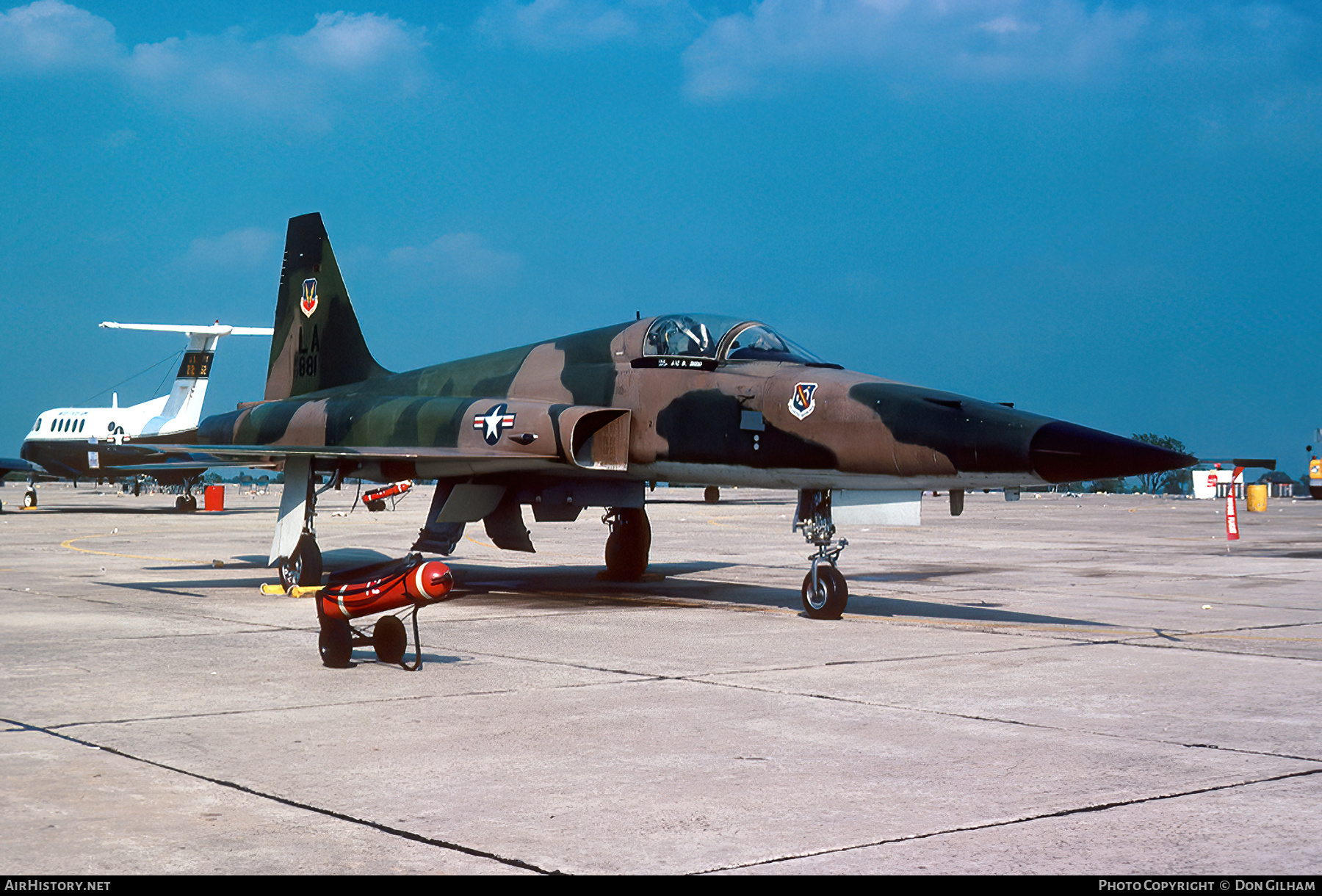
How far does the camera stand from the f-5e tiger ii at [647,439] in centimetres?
1046

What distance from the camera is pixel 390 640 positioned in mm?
8844

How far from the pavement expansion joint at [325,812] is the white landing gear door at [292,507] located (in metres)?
8.25

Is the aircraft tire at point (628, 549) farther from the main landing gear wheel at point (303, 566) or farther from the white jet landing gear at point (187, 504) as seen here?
the white jet landing gear at point (187, 504)

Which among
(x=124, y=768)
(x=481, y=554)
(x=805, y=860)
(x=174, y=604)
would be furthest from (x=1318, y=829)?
(x=481, y=554)

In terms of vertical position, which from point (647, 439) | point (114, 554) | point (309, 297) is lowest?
point (114, 554)

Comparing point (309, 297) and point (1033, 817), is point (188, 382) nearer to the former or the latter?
point (309, 297)

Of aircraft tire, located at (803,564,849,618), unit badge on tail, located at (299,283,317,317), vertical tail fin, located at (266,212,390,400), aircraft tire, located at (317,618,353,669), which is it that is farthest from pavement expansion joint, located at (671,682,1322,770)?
unit badge on tail, located at (299,283,317,317)

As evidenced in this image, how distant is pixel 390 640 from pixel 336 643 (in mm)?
405

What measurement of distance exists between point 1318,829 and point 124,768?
4.92 meters

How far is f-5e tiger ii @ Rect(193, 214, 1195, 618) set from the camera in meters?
10.5

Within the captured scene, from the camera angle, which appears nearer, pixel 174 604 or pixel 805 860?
pixel 805 860

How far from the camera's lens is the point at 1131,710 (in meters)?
7.14

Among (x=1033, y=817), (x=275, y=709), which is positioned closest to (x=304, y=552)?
(x=275, y=709)

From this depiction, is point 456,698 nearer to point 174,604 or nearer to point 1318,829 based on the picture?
point 1318,829
